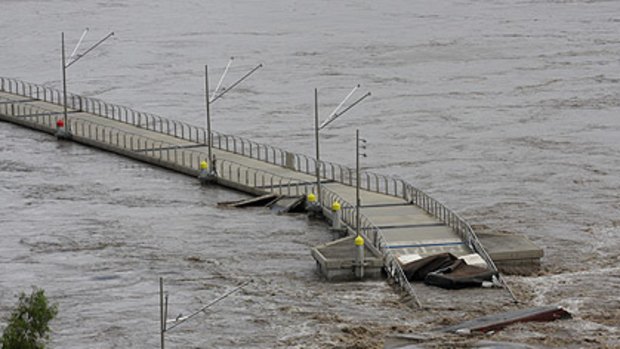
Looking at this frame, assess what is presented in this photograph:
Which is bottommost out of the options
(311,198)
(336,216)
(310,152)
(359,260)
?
(310,152)

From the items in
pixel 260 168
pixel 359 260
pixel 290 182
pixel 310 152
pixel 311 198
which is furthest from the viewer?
pixel 310 152

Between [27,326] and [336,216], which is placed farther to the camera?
[336,216]

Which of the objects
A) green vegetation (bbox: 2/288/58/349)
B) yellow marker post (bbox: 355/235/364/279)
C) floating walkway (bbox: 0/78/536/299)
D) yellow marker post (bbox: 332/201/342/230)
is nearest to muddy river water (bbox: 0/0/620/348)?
yellow marker post (bbox: 355/235/364/279)

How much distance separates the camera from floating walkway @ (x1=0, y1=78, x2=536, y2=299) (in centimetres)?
6275

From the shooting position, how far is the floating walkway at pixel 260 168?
62.8 m

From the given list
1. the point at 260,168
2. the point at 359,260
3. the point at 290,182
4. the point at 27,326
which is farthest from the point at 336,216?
the point at 27,326

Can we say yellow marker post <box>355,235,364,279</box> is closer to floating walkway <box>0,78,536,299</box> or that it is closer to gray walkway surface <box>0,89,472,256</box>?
floating walkway <box>0,78,536,299</box>

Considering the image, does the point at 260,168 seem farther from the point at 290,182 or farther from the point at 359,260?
the point at 359,260

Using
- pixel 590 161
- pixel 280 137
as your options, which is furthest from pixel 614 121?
pixel 280 137

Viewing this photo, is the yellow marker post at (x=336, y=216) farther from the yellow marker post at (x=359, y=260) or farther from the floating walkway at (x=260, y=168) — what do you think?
the yellow marker post at (x=359, y=260)

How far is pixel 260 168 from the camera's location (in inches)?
3159

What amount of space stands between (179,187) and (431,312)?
27.1 metres

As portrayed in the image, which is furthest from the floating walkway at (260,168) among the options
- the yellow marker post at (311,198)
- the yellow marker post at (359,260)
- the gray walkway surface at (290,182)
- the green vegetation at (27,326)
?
the green vegetation at (27,326)

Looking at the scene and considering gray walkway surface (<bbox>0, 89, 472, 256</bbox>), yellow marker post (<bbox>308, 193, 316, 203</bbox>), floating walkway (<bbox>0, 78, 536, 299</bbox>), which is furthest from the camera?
yellow marker post (<bbox>308, 193, 316, 203</bbox>)
